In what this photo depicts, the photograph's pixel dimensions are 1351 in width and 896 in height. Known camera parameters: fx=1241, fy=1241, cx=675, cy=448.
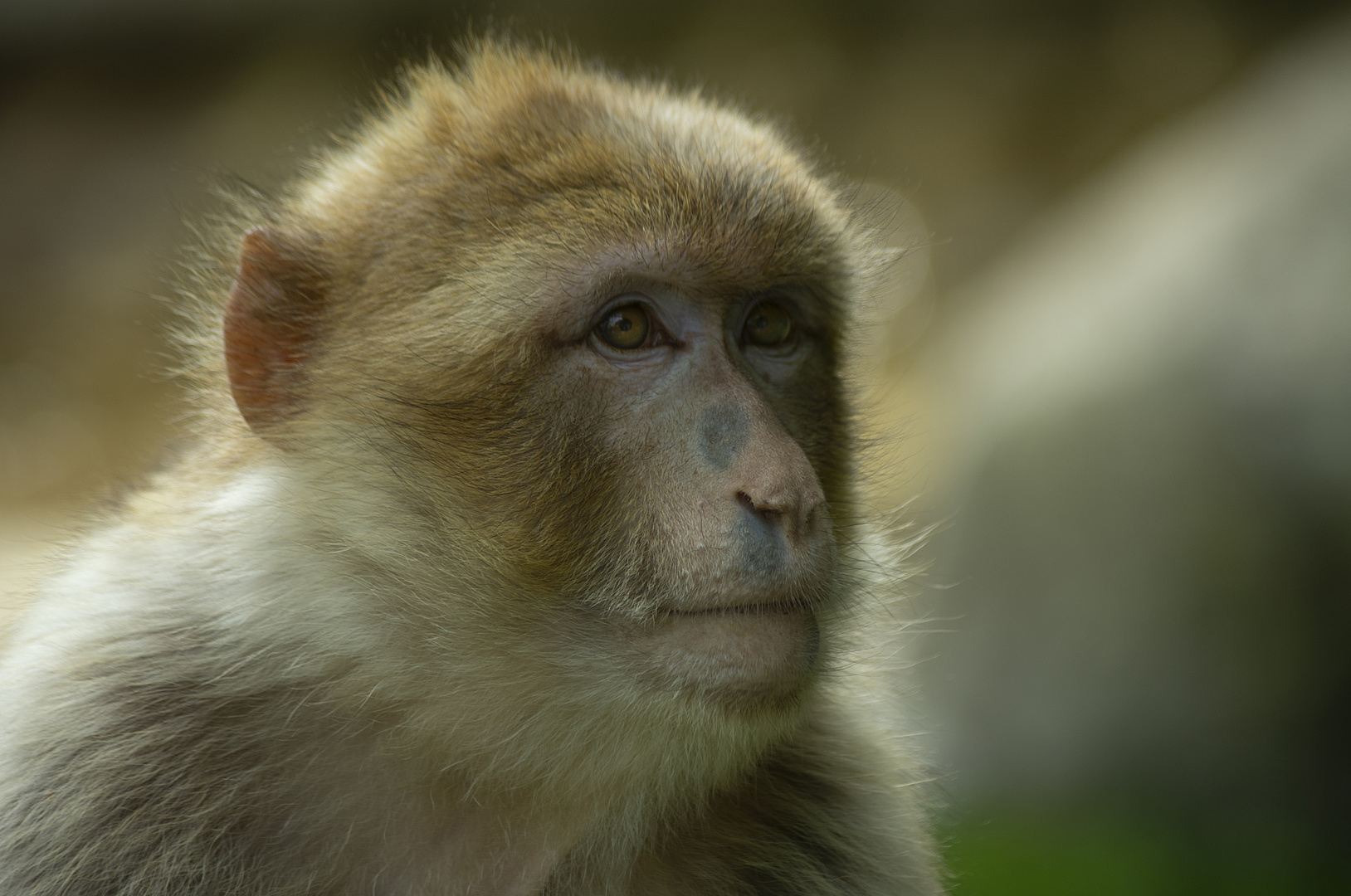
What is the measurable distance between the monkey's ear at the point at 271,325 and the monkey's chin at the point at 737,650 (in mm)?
1049

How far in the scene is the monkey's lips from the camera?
2379 mm

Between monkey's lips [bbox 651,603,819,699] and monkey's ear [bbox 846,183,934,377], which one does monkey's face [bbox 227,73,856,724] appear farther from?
monkey's ear [bbox 846,183,934,377]

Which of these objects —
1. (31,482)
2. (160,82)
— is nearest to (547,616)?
(31,482)

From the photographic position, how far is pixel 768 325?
307 cm

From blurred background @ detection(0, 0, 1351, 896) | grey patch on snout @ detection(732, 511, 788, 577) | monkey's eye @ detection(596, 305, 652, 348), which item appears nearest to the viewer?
grey patch on snout @ detection(732, 511, 788, 577)

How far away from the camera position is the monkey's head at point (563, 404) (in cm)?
243

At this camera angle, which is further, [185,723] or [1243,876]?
[1243,876]

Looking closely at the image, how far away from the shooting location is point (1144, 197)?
848cm

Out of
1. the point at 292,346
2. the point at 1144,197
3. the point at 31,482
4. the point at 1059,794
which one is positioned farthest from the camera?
the point at 31,482

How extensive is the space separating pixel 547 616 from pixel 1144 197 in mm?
7154

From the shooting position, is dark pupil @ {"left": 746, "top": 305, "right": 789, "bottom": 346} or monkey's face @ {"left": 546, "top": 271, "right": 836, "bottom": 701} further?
dark pupil @ {"left": 746, "top": 305, "right": 789, "bottom": 346}

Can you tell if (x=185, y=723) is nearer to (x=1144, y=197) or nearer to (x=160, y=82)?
(x=1144, y=197)

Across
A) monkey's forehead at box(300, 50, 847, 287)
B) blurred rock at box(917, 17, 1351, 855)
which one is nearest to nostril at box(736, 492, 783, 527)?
monkey's forehead at box(300, 50, 847, 287)

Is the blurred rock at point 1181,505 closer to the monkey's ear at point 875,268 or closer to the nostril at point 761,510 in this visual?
the monkey's ear at point 875,268
